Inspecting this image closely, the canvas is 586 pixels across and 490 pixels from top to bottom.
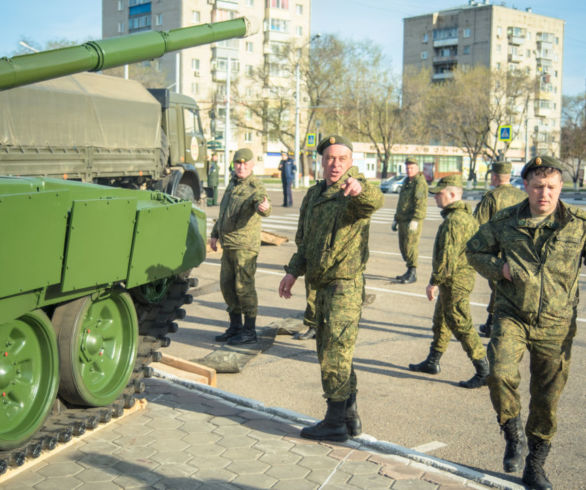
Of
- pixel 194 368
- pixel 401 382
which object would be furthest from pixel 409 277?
pixel 194 368

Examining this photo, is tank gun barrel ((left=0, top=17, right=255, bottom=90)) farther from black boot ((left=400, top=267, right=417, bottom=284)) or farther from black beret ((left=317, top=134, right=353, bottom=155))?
black boot ((left=400, top=267, right=417, bottom=284))

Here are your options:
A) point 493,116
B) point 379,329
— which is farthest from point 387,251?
point 493,116

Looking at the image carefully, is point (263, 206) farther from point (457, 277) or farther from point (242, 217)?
point (457, 277)

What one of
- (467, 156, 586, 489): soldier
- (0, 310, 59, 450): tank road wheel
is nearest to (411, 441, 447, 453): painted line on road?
(467, 156, 586, 489): soldier

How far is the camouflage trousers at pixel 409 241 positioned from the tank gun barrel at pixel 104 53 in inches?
220

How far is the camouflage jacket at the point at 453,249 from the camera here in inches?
248

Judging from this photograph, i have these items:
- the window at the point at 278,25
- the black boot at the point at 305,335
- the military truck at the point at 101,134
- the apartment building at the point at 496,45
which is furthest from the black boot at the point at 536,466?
the apartment building at the point at 496,45

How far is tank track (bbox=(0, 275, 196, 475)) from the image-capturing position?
15.0 feet

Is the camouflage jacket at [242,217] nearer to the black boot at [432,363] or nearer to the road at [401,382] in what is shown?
the road at [401,382]

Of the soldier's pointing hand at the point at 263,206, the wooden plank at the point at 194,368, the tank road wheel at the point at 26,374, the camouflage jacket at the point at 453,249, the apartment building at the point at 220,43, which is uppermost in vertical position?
the apartment building at the point at 220,43

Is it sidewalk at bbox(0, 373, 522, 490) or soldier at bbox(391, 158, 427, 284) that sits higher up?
soldier at bbox(391, 158, 427, 284)

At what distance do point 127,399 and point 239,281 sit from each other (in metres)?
2.30

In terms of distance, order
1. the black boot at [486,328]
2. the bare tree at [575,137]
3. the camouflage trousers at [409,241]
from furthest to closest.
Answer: the bare tree at [575,137] < the camouflage trousers at [409,241] < the black boot at [486,328]

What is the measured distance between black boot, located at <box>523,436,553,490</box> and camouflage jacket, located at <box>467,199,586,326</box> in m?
0.68
